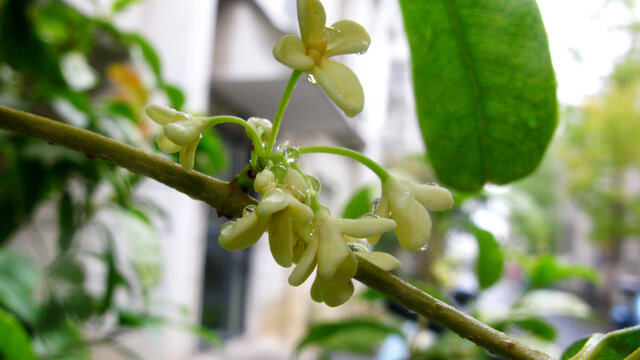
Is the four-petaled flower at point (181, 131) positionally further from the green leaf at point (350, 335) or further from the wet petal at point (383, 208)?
the green leaf at point (350, 335)

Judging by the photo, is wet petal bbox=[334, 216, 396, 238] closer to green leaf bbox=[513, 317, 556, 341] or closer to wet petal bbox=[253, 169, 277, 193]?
wet petal bbox=[253, 169, 277, 193]

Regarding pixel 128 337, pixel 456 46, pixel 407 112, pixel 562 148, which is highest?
pixel 456 46

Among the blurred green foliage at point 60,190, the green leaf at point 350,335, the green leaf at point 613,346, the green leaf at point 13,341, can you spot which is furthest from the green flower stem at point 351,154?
the blurred green foliage at point 60,190

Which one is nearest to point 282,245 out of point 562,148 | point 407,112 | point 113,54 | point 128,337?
point 113,54

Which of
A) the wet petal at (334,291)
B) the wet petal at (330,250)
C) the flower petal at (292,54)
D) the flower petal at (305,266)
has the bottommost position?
the wet petal at (334,291)

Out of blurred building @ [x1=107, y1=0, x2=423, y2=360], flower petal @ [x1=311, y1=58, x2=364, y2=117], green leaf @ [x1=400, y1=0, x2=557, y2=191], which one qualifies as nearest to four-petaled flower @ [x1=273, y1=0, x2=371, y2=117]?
flower petal @ [x1=311, y1=58, x2=364, y2=117]

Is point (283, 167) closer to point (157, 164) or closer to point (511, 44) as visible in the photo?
point (157, 164)

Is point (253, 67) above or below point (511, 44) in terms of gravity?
below

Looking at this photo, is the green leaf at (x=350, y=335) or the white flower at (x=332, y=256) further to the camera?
the green leaf at (x=350, y=335)
